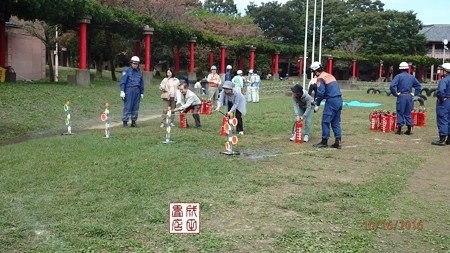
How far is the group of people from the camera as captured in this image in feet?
33.4

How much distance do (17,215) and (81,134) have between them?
6.29 metres

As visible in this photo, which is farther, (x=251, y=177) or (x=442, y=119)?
(x=442, y=119)

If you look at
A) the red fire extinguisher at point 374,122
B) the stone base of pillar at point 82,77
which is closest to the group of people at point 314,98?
the red fire extinguisher at point 374,122

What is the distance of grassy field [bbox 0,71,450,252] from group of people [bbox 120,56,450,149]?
0.61 meters

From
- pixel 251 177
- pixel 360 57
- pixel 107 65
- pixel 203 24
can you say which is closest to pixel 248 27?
pixel 203 24

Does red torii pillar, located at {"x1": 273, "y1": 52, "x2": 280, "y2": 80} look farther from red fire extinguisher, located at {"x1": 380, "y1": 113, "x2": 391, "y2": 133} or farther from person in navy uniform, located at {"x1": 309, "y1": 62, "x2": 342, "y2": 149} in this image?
person in navy uniform, located at {"x1": 309, "y1": 62, "x2": 342, "y2": 149}

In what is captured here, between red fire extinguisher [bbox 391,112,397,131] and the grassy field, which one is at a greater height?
red fire extinguisher [bbox 391,112,397,131]

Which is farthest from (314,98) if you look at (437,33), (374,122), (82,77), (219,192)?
(437,33)

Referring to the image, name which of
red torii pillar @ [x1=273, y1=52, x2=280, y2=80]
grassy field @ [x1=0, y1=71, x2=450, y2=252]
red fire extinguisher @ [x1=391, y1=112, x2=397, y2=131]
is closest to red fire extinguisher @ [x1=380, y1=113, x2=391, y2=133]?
red fire extinguisher @ [x1=391, y1=112, x2=397, y2=131]

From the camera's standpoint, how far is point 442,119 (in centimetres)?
1114

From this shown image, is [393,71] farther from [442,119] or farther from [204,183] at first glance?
[204,183]

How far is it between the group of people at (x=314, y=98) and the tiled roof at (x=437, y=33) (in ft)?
176

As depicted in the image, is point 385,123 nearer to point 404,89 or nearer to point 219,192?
point 404,89

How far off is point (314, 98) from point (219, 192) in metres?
5.51
